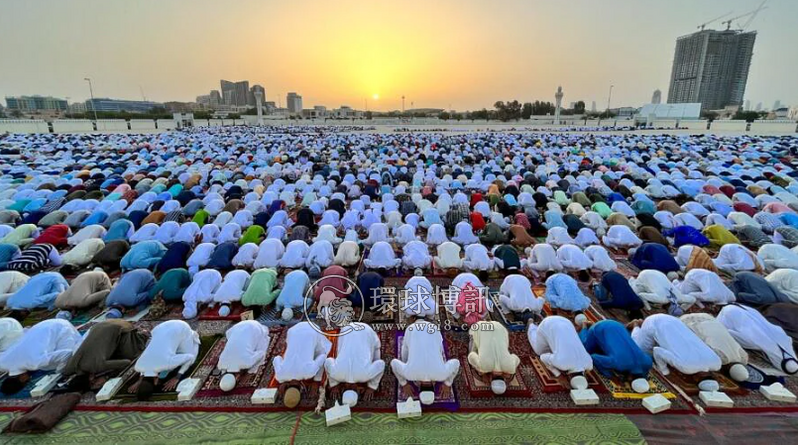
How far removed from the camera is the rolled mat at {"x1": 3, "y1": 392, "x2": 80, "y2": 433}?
3322 mm

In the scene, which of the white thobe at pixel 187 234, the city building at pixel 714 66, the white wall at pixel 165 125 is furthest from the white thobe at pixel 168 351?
the city building at pixel 714 66

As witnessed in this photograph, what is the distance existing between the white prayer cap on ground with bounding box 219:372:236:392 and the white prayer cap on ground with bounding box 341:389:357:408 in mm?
1213

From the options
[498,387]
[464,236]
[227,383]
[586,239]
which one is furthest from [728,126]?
[227,383]

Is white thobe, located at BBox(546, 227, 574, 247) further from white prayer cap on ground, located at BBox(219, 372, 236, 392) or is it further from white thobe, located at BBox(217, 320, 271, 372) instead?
white prayer cap on ground, located at BBox(219, 372, 236, 392)

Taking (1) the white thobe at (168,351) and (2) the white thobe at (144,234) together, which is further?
(2) the white thobe at (144,234)

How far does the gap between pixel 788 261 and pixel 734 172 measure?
10.3 metres

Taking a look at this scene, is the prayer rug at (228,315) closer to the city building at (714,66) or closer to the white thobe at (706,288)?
the white thobe at (706,288)

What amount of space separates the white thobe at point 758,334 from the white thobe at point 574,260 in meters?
2.12

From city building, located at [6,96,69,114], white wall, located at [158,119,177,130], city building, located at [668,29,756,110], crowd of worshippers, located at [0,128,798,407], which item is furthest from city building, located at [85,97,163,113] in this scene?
city building, located at [668,29,756,110]

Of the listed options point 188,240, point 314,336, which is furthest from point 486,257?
point 188,240

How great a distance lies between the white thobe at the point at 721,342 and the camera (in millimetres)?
3998

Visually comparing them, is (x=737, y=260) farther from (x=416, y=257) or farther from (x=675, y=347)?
(x=416, y=257)

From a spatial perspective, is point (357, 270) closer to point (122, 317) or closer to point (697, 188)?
point (122, 317)

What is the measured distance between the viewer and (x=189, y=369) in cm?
426
